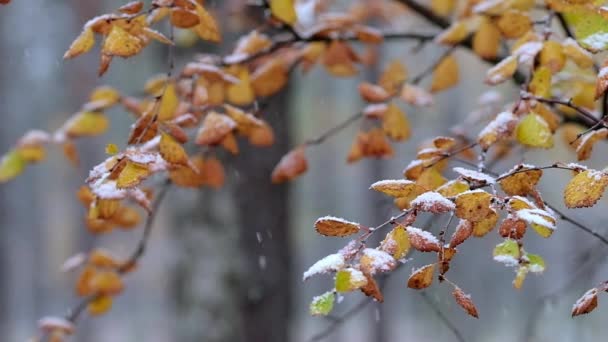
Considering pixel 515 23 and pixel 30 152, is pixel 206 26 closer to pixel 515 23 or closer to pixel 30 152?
Result: pixel 515 23

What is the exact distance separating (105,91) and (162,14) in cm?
56

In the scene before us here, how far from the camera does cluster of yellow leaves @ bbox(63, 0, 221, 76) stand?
1205 millimetres

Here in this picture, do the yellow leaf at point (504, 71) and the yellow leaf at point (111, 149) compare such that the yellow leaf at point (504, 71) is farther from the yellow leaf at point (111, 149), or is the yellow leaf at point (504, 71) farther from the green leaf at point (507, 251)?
the yellow leaf at point (111, 149)

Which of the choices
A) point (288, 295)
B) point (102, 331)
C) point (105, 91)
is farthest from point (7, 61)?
point (105, 91)

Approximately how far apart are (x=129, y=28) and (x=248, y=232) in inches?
77.9

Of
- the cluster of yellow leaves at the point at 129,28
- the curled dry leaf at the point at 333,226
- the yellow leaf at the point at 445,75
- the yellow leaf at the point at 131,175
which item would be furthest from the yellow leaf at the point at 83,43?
the yellow leaf at the point at 445,75

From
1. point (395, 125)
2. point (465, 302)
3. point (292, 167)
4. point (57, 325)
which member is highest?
point (465, 302)

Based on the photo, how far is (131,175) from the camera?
1.11 meters

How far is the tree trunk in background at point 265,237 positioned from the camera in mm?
3170

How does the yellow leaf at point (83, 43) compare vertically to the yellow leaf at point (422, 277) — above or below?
above

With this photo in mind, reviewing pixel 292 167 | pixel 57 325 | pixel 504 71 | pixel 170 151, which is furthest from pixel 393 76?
pixel 57 325

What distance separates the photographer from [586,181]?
3.41 feet

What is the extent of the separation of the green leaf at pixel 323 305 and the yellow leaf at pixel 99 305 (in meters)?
1.27

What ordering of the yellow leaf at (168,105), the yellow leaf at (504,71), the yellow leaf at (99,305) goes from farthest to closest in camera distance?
the yellow leaf at (99,305) → the yellow leaf at (168,105) → the yellow leaf at (504,71)
